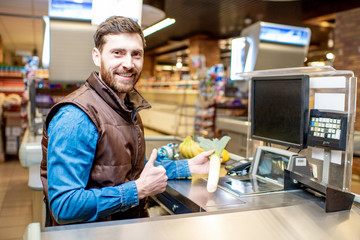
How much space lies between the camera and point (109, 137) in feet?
4.39

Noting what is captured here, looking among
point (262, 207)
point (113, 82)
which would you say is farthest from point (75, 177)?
point (262, 207)

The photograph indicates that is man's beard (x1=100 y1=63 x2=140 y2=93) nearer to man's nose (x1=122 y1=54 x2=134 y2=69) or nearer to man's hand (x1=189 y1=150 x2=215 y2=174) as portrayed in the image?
man's nose (x1=122 y1=54 x2=134 y2=69)

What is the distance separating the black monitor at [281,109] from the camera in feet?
5.82

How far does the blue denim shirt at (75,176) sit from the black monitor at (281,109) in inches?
38.3

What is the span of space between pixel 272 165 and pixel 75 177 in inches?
45.6

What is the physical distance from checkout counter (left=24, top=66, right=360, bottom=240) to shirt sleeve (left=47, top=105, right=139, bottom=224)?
0.32ft

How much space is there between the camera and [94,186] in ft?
4.42

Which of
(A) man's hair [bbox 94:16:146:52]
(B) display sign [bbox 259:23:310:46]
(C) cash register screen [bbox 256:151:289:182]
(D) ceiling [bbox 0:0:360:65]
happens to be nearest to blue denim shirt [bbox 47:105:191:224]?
(A) man's hair [bbox 94:16:146:52]

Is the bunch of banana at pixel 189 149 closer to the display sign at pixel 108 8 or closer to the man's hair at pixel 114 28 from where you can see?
the man's hair at pixel 114 28

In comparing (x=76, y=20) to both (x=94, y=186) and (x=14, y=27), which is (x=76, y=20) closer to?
(x=94, y=186)

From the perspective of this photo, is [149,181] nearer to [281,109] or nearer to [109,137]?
[109,137]

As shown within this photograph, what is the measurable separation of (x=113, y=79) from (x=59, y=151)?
389mm

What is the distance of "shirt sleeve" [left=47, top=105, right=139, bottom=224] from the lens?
120cm

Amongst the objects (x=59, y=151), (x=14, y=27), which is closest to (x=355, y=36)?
(x=59, y=151)
